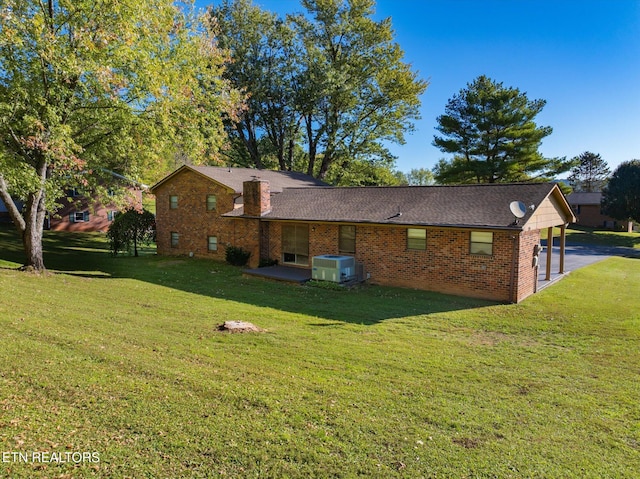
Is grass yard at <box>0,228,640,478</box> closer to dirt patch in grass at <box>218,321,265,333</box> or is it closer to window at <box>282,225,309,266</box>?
dirt patch in grass at <box>218,321,265,333</box>

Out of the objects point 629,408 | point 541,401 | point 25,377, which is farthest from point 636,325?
point 25,377

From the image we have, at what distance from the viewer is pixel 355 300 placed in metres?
13.9

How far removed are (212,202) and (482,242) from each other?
45.8 ft

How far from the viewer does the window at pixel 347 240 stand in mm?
17109

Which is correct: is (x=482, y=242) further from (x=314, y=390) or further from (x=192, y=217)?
(x=192, y=217)

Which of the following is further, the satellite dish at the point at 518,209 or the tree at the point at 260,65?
the tree at the point at 260,65

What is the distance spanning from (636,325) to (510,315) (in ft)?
9.70

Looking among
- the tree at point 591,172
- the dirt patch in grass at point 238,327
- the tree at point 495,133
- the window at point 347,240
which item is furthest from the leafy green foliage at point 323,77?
the tree at point 591,172

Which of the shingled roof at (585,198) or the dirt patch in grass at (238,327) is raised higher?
the shingled roof at (585,198)

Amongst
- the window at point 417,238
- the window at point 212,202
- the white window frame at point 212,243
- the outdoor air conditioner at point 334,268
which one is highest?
the window at point 212,202

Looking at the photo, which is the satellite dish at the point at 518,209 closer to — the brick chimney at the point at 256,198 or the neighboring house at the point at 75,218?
the brick chimney at the point at 256,198

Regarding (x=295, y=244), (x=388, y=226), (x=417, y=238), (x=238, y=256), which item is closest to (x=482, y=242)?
Answer: (x=417, y=238)

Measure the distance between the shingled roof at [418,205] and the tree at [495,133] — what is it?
2236cm

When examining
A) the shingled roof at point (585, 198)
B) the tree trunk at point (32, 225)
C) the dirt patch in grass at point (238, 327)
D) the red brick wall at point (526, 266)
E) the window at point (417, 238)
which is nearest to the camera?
the dirt patch in grass at point (238, 327)
